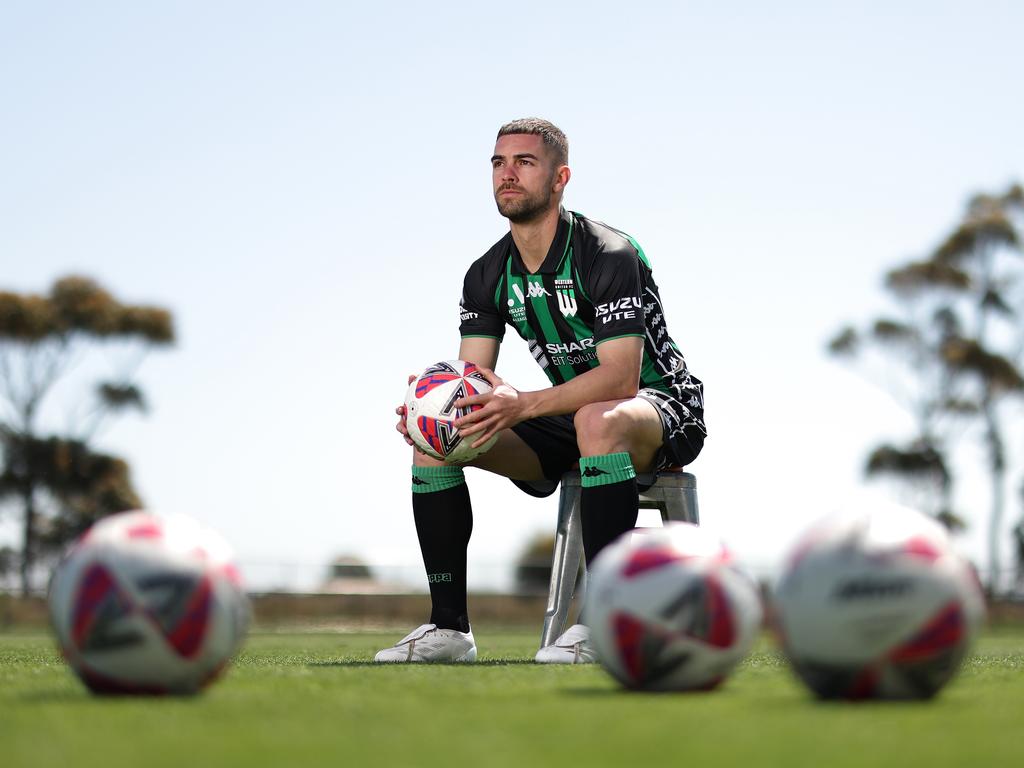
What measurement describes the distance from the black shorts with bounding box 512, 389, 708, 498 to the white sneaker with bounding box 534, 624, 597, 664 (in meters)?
1.01

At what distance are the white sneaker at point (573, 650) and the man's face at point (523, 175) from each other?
201 cm

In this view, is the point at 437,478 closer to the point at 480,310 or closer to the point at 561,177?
the point at 480,310

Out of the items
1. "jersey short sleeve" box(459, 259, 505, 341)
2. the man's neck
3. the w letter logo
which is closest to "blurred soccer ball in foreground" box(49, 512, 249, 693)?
the w letter logo

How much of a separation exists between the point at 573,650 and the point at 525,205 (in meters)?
2.11

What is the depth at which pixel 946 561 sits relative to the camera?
11.9ft

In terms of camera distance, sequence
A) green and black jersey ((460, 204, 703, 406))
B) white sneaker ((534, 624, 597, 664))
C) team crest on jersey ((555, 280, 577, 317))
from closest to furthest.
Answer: white sneaker ((534, 624, 597, 664)), green and black jersey ((460, 204, 703, 406)), team crest on jersey ((555, 280, 577, 317))

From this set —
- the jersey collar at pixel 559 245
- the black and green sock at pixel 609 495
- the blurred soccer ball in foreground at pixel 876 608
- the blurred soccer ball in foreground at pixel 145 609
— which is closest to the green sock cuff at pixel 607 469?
the black and green sock at pixel 609 495

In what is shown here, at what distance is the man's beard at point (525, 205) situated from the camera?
6.43m

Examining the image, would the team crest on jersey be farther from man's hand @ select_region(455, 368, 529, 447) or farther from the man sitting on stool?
man's hand @ select_region(455, 368, 529, 447)

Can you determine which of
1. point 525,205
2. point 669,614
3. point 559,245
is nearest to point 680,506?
point 559,245

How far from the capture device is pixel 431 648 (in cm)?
595

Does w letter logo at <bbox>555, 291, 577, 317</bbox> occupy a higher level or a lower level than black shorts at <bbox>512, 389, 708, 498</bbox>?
higher

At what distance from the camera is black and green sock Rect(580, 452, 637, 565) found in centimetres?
577

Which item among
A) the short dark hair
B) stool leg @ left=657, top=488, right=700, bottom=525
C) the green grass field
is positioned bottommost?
the green grass field
